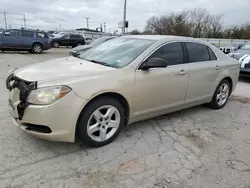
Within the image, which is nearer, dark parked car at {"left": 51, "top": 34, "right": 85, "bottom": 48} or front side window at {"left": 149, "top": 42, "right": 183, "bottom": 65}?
front side window at {"left": 149, "top": 42, "right": 183, "bottom": 65}

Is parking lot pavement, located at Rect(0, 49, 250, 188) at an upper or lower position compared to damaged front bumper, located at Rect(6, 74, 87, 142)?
lower

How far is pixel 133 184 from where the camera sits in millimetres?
2254

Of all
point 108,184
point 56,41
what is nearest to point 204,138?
point 108,184

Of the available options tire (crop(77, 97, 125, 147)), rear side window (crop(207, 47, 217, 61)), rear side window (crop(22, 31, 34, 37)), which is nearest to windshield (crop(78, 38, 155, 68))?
tire (crop(77, 97, 125, 147))

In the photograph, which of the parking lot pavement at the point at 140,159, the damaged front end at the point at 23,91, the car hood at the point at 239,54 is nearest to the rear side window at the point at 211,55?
the parking lot pavement at the point at 140,159

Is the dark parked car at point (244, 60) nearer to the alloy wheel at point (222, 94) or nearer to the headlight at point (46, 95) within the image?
the alloy wheel at point (222, 94)

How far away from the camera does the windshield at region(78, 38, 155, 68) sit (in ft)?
10.3

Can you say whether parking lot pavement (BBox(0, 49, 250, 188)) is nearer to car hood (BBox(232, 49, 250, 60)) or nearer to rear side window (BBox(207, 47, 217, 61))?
rear side window (BBox(207, 47, 217, 61))

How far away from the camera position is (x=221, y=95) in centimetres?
462

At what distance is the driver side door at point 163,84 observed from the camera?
3.10 meters

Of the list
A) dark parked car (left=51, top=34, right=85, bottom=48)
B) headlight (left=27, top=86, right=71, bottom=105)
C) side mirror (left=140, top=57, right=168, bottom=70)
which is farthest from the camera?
dark parked car (left=51, top=34, right=85, bottom=48)

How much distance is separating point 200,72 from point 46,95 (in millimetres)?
2671

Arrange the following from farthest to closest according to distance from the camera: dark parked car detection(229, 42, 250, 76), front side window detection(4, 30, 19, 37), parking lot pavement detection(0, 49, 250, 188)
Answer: front side window detection(4, 30, 19, 37), dark parked car detection(229, 42, 250, 76), parking lot pavement detection(0, 49, 250, 188)

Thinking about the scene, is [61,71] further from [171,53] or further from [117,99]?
[171,53]
